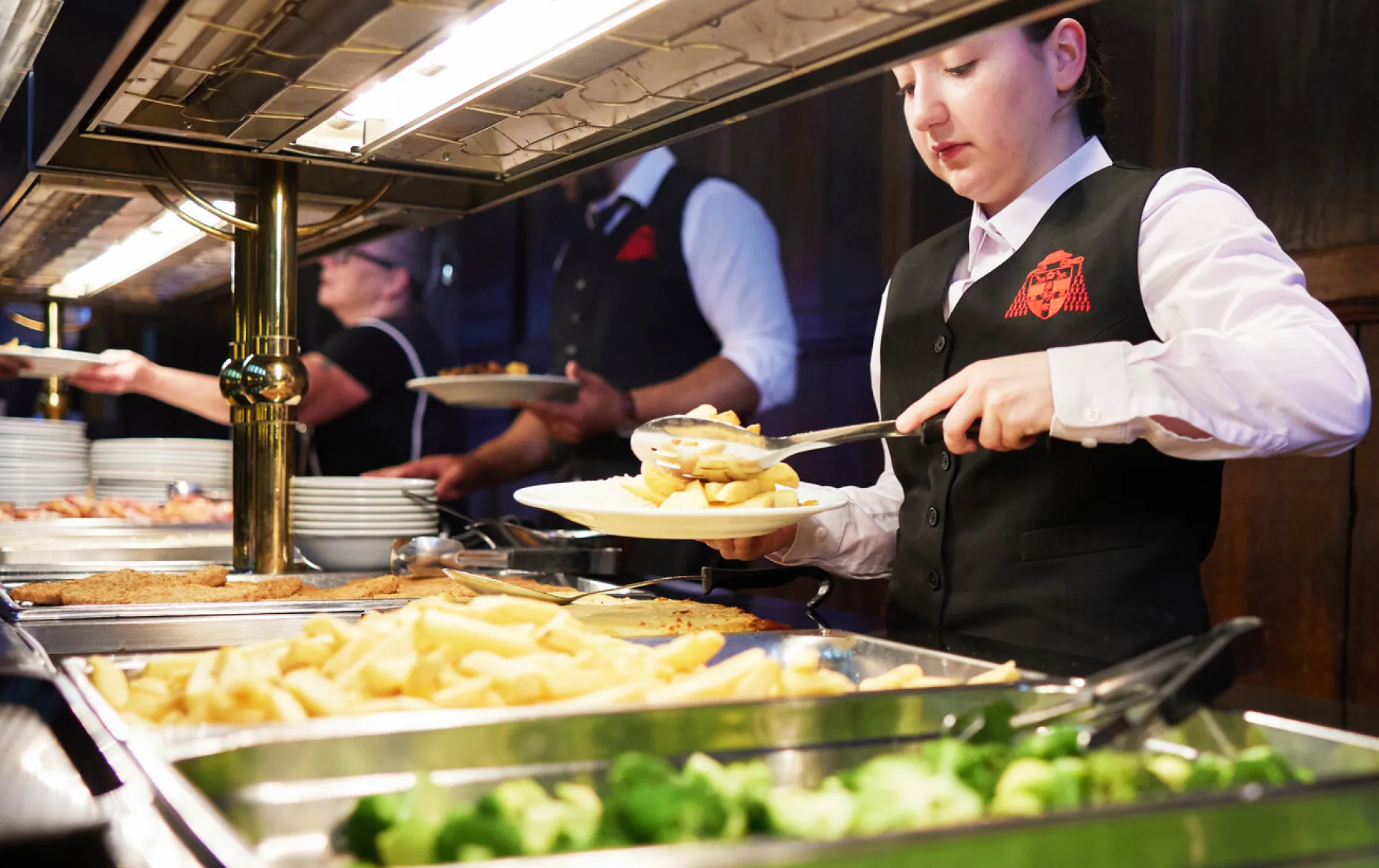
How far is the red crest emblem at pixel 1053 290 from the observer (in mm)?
1647

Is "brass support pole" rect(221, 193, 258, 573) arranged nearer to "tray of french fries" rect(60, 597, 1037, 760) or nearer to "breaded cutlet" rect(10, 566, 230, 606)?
"breaded cutlet" rect(10, 566, 230, 606)

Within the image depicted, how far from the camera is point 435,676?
820 millimetres

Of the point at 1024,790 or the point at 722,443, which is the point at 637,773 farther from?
the point at 722,443

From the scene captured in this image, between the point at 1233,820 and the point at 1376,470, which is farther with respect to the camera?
the point at 1376,470

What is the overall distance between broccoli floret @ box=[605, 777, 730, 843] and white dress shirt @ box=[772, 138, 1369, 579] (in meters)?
0.90

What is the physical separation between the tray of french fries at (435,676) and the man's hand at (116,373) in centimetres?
231

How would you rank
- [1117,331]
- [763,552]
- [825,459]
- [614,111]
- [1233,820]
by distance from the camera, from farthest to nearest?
[825,459] < [763,552] < [1117,331] < [614,111] < [1233,820]

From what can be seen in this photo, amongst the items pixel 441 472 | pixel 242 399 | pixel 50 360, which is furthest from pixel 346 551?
pixel 441 472

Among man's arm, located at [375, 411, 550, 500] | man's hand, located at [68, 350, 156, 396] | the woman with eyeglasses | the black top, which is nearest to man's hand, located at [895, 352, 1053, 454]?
man's hand, located at [68, 350, 156, 396]

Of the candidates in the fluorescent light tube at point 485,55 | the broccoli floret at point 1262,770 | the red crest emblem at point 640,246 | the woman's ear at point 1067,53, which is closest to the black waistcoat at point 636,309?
the red crest emblem at point 640,246

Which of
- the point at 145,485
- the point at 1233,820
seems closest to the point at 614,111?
the point at 1233,820

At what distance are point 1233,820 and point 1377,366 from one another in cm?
254

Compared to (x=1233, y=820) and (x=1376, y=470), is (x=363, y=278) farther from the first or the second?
(x=1233, y=820)

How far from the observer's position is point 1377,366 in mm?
2643
